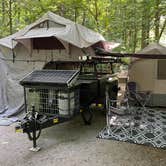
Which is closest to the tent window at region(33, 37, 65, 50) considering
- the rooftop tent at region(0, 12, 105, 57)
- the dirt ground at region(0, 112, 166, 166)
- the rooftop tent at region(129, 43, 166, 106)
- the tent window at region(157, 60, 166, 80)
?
the rooftop tent at region(0, 12, 105, 57)

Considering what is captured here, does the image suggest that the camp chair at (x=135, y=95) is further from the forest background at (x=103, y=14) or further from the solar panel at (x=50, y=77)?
the forest background at (x=103, y=14)

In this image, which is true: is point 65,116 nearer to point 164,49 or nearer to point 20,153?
point 20,153

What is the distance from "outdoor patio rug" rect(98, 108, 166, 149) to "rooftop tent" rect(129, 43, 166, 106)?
4.04 feet

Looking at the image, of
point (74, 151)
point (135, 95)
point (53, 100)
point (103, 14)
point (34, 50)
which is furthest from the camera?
point (103, 14)

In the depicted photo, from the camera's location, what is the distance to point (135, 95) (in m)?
6.86

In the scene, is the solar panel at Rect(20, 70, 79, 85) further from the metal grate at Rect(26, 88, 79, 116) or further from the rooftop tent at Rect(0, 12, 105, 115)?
the rooftop tent at Rect(0, 12, 105, 115)

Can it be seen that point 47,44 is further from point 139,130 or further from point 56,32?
point 139,130

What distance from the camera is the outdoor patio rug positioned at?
427 cm

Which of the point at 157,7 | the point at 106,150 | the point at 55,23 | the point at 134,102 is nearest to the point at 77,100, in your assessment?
the point at 106,150

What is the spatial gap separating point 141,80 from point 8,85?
429cm

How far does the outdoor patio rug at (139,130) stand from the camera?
4.27m

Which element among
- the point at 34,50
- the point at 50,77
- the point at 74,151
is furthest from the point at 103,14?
the point at 74,151

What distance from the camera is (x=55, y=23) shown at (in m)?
5.68

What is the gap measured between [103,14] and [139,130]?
772 centimetres
